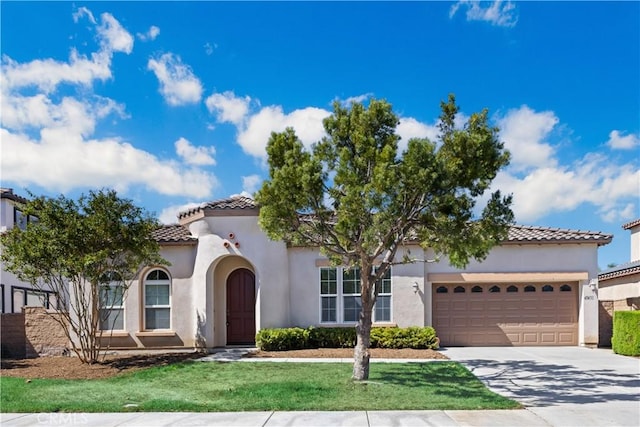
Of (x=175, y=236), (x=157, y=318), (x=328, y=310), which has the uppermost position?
(x=175, y=236)

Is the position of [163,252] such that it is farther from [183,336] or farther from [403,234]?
[403,234]

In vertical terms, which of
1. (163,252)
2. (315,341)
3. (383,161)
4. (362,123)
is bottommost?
(315,341)

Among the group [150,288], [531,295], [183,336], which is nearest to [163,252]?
[150,288]

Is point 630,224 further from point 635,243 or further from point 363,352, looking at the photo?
point 363,352

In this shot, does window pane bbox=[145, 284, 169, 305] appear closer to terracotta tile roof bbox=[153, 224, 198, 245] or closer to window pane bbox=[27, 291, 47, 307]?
terracotta tile roof bbox=[153, 224, 198, 245]

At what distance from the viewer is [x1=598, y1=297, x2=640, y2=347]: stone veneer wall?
17.9 meters

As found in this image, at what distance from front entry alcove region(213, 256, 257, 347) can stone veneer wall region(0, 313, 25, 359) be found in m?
6.27

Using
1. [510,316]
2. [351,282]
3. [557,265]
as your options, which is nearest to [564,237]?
[557,265]

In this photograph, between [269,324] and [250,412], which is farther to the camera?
[269,324]

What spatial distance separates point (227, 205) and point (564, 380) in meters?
10.8

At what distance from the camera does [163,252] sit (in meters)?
18.0

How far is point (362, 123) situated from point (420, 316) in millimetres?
8823

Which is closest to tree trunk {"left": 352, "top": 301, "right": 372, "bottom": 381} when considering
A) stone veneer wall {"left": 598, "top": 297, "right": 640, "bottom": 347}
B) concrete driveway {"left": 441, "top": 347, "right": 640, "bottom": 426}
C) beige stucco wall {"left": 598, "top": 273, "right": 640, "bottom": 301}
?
concrete driveway {"left": 441, "top": 347, "right": 640, "bottom": 426}

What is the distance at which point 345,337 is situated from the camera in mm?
17031
